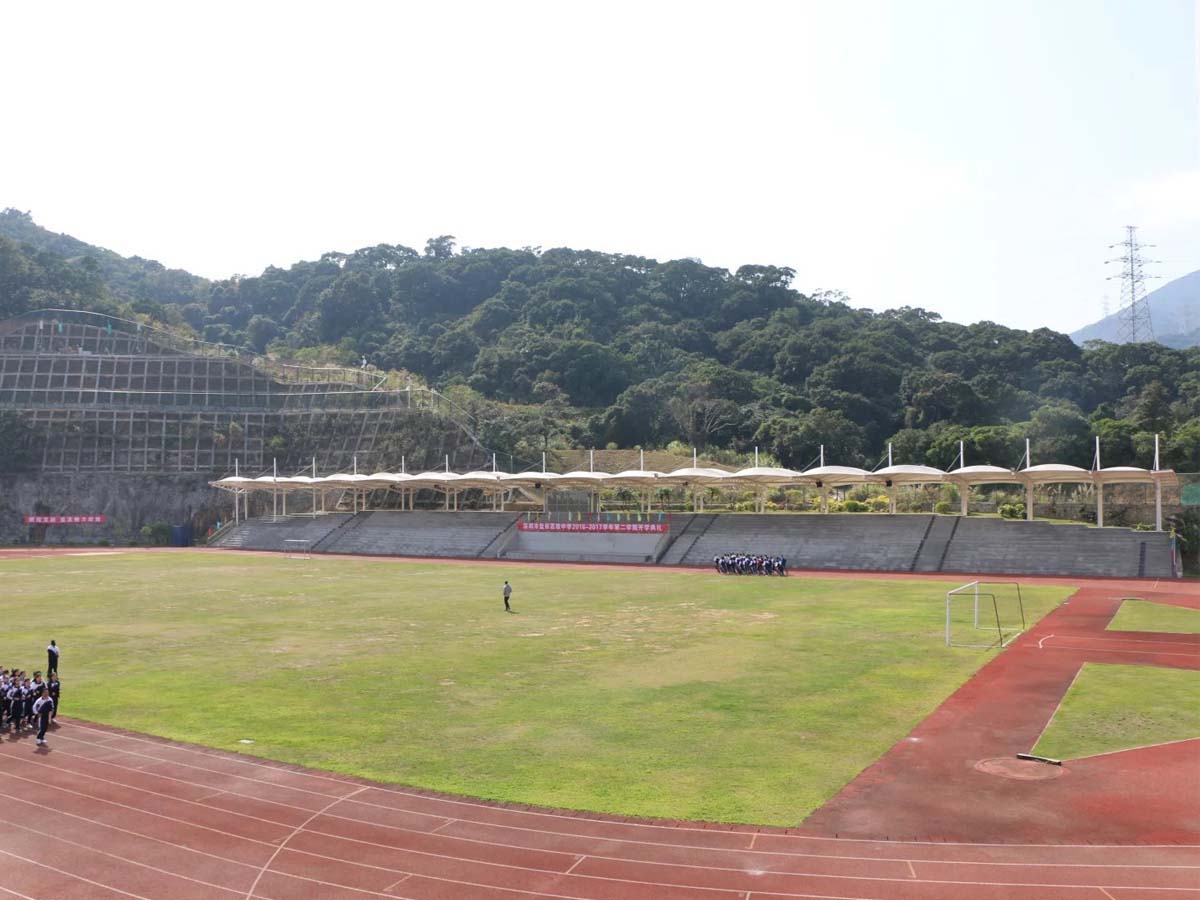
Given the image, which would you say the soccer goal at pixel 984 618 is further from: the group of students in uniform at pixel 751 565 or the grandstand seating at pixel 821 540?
the grandstand seating at pixel 821 540

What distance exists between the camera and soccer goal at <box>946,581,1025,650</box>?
2686cm

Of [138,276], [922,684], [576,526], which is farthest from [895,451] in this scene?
[138,276]

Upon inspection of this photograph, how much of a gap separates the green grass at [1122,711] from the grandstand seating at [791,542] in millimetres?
25547

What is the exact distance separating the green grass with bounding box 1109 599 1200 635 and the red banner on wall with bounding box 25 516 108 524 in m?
79.7

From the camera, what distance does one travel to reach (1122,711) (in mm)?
18500

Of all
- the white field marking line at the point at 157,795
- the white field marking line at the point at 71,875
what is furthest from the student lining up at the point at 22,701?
the white field marking line at the point at 71,875

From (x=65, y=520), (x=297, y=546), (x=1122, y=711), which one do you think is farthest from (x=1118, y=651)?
(x=65, y=520)

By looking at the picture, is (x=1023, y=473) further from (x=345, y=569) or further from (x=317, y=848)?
(x=317, y=848)

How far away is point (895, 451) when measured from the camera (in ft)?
293

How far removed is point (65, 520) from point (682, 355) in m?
72.5

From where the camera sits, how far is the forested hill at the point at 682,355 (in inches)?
3558

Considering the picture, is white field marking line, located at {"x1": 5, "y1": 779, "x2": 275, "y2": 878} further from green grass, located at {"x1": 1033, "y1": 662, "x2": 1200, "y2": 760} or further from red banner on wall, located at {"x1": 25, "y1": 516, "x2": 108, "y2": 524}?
red banner on wall, located at {"x1": 25, "y1": 516, "x2": 108, "y2": 524}

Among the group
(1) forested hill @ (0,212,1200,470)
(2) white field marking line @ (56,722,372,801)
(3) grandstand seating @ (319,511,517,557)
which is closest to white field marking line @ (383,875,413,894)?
(2) white field marking line @ (56,722,372,801)

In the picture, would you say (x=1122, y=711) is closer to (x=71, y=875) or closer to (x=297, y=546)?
(x=71, y=875)
